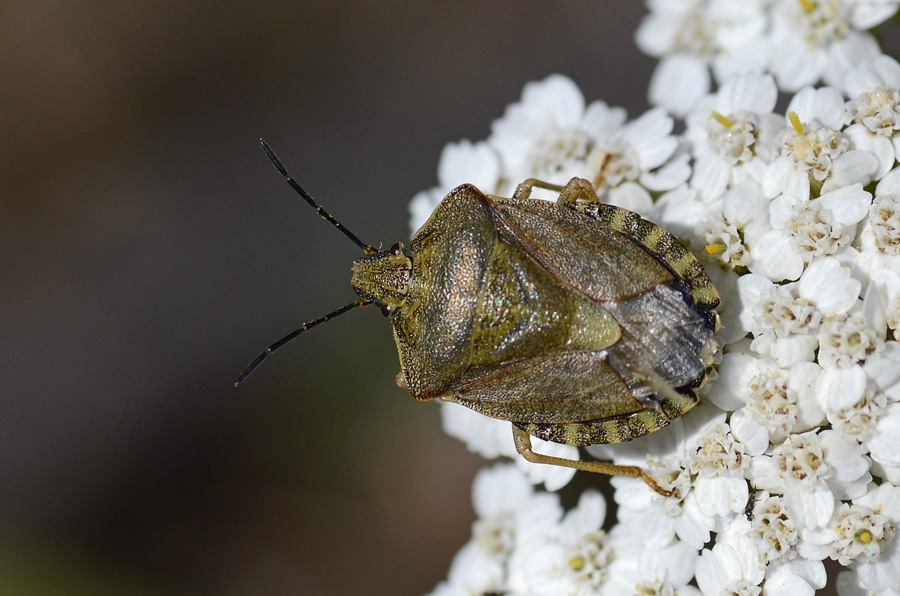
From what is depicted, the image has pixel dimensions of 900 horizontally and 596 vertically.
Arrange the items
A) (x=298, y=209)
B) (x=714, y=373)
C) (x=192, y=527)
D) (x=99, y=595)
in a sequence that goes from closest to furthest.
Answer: (x=714, y=373) → (x=99, y=595) → (x=192, y=527) → (x=298, y=209)

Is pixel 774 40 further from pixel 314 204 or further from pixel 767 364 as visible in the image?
pixel 314 204

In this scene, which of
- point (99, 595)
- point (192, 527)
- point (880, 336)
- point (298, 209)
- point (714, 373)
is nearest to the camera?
point (880, 336)

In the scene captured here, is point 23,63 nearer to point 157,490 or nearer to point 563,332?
point 157,490

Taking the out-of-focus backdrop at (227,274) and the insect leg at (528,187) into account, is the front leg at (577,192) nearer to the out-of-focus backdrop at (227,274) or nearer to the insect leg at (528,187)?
the insect leg at (528,187)

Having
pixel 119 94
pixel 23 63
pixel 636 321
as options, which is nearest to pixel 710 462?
pixel 636 321

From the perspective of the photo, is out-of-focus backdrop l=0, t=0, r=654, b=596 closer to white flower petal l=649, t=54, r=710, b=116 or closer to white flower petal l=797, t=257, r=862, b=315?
white flower petal l=649, t=54, r=710, b=116

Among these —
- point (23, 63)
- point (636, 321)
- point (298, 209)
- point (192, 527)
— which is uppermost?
point (23, 63)

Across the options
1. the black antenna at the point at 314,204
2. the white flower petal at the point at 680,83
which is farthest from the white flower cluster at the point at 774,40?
the black antenna at the point at 314,204

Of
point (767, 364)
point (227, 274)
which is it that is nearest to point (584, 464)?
point (767, 364)
